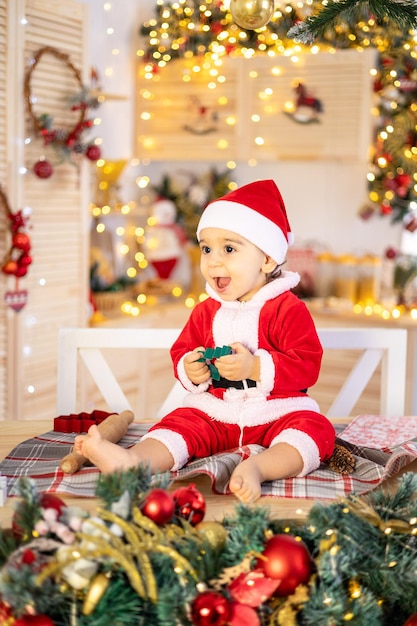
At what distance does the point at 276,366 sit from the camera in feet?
5.02

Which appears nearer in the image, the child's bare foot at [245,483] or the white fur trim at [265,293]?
the child's bare foot at [245,483]

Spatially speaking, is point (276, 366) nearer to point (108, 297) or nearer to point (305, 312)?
point (305, 312)

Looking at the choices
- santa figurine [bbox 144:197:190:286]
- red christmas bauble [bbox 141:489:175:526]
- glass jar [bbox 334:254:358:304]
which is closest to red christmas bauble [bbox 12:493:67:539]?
red christmas bauble [bbox 141:489:175:526]

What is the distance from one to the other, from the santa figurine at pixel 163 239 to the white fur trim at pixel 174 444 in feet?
9.29

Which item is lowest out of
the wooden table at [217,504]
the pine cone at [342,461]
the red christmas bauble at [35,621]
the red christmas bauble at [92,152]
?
the red christmas bauble at [35,621]

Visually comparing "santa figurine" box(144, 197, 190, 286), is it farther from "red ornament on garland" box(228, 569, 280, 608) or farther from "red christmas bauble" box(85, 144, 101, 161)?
"red ornament on garland" box(228, 569, 280, 608)

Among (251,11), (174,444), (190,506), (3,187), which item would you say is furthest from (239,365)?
(3,187)

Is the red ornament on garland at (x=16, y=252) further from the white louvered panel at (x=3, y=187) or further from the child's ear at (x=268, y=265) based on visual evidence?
the child's ear at (x=268, y=265)

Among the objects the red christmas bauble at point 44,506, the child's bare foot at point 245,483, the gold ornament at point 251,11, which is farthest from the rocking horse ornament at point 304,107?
the red christmas bauble at point 44,506

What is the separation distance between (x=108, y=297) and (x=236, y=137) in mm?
968

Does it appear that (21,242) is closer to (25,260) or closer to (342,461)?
(25,260)

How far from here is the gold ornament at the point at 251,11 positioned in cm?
214

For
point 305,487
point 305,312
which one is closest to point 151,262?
point 305,312

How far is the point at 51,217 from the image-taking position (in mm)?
3357
